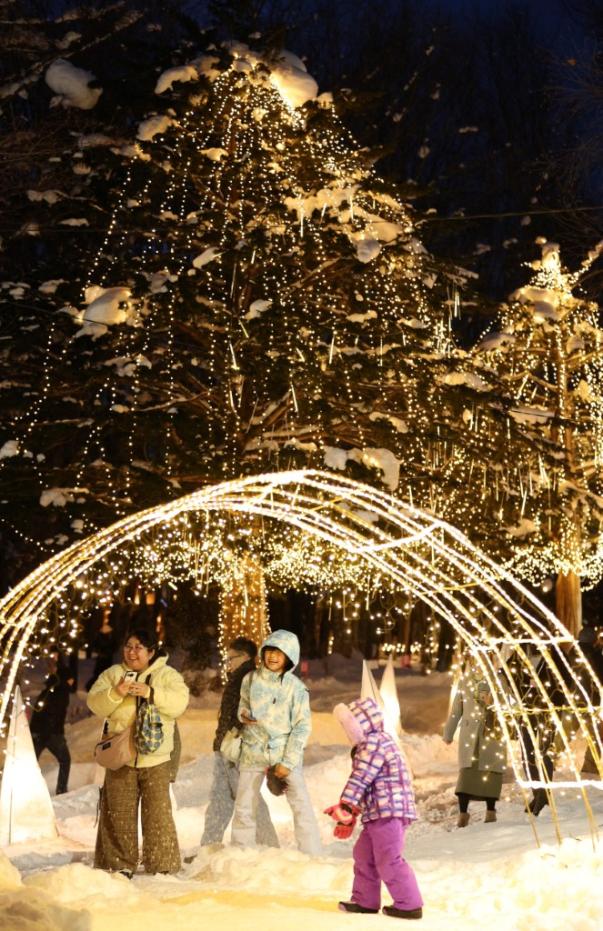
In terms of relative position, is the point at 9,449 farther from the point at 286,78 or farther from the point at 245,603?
the point at 286,78

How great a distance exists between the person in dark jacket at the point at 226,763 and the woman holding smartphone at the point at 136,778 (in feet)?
4.92

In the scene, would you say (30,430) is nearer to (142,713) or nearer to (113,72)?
(142,713)

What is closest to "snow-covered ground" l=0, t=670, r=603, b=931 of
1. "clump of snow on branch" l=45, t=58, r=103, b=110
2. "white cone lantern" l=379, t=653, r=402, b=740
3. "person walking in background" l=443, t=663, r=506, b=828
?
"person walking in background" l=443, t=663, r=506, b=828

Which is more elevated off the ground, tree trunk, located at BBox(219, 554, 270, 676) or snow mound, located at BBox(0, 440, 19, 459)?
snow mound, located at BBox(0, 440, 19, 459)

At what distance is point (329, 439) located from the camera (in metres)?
17.3

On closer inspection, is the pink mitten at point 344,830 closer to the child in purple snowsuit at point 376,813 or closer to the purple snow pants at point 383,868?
the child in purple snowsuit at point 376,813

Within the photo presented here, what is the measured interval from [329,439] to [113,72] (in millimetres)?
10601

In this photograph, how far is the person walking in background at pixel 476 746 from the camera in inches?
470

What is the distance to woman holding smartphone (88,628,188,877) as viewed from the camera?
884cm

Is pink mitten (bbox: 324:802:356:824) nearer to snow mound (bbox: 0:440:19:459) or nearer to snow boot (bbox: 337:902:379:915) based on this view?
snow boot (bbox: 337:902:379:915)

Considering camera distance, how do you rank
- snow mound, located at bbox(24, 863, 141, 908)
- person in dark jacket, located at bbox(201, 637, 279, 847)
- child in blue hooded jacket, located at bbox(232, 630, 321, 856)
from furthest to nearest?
person in dark jacket, located at bbox(201, 637, 279, 847)
child in blue hooded jacket, located at bbox(232, 630, 321, 856)
snow mound, located at bbox(24, 863, 141, 908)

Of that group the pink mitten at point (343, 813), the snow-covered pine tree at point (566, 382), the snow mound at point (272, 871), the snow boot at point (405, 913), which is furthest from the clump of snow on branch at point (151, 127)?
the snow boot at point (405, 913)

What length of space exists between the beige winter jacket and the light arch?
25.2 inches

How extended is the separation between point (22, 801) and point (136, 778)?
402 centimetres
